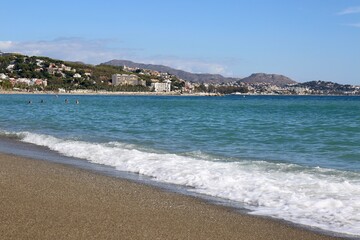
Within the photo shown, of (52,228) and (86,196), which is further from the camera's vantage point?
(86,196)

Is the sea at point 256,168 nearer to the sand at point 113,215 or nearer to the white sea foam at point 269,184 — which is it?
the white sea foam at point 269,184

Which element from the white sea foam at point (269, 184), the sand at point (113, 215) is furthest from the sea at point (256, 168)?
the sand at point (113, 215)

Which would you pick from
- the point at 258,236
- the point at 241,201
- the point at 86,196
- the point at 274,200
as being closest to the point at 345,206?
the point at 274,200

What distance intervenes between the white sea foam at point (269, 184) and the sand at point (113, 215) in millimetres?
754

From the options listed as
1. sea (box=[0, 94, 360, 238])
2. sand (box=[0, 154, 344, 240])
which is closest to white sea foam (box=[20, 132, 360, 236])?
sea (box=[0, 94, 360, 238])

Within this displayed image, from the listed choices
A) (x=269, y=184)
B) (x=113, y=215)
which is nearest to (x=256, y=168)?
(x=269, y=184)

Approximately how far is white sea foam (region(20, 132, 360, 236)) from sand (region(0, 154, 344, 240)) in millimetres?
754

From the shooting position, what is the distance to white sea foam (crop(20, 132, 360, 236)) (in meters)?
7.98

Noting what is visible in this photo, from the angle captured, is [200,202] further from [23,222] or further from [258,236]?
[23,222]

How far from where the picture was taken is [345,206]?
8359 millimetres

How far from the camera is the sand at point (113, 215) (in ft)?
21.1

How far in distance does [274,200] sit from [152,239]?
3495 mm

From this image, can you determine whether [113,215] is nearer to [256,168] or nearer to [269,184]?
[269,184]

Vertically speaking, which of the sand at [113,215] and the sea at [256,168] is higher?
the sand at [113,215]
